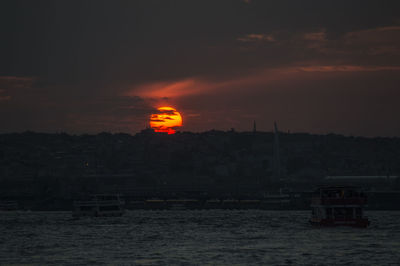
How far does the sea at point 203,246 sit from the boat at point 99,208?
119 ft

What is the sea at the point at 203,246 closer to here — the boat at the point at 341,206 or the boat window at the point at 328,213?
the boat at the point at 341,206

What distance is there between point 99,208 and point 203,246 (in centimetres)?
6855

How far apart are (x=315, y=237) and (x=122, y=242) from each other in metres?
20.1

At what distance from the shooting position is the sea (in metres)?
62.3

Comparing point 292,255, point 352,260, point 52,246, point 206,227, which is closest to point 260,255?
point 292,255

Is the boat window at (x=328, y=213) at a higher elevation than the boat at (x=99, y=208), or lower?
higher

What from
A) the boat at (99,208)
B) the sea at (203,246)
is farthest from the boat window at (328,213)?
the boat at (99,208)

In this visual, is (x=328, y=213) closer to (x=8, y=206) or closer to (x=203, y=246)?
(x=203, y=246)

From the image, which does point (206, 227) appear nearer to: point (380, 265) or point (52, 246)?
point (52, 246)

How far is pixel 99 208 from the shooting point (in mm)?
141625

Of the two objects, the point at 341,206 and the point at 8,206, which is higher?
the point at 341,206

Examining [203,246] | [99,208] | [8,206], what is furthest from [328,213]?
[8,206]

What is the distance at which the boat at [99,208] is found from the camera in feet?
463

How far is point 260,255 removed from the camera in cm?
6619
